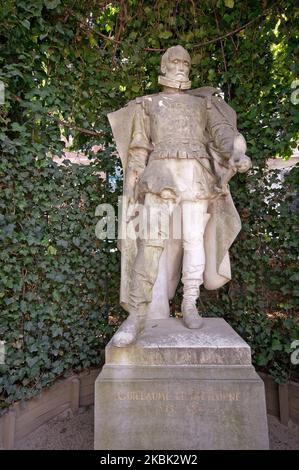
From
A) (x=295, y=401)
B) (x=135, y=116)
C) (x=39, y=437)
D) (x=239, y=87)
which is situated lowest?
(x=39, y=437)

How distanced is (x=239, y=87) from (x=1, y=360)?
3355 millimetres

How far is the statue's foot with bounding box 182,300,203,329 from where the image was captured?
2369 millimetres

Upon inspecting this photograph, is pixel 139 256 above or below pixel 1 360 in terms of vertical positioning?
above

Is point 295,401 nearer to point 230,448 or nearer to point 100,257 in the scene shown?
point 230,448

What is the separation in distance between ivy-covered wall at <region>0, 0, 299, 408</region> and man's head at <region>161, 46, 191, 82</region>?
39.4 inches

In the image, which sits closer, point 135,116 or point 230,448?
point 230,448

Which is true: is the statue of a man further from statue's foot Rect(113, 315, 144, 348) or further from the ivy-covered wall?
the ivy-covered wall

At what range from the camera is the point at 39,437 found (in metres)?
2.80

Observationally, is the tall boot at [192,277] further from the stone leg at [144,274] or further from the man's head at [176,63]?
the man's head at [176,63]

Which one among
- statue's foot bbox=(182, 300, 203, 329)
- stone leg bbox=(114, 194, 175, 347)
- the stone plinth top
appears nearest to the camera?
the stone plinth top

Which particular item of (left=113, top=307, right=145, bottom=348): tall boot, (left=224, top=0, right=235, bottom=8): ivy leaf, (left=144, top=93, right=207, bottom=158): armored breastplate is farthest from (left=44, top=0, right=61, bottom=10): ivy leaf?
(left=113, top=307, right=145, bottom=348): tall boot

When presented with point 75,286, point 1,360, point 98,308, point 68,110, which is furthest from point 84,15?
point 1,360

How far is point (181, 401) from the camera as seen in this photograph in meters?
1.95

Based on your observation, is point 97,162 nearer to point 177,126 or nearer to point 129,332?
point 177,126
